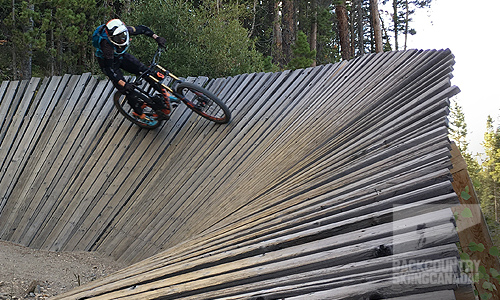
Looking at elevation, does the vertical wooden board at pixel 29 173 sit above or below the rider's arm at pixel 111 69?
below

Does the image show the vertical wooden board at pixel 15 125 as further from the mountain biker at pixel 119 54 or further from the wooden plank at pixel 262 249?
the wooden plank at pixel 262 249

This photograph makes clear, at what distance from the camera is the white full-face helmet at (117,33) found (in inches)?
237

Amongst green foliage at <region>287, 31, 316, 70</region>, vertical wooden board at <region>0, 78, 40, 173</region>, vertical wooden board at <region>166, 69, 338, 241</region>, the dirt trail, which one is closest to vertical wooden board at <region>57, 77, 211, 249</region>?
the dirt trail

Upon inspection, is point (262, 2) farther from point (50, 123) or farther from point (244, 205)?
point (244, 205)

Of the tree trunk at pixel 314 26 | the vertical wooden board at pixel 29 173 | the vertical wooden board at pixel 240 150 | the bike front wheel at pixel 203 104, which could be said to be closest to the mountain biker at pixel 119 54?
the bike front wheel at pixel 203 104

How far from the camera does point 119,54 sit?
637cm

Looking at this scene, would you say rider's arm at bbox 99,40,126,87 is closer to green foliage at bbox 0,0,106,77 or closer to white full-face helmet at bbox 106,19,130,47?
white full-face helmet at bbox 106,19,130,47

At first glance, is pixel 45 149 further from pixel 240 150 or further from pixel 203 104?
pixel 240 150

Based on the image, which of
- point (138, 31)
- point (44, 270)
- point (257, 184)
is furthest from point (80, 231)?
point (257, 184)

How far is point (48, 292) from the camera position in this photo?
4648 mm

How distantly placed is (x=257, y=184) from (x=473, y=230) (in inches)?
76.7

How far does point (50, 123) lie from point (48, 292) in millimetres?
3710

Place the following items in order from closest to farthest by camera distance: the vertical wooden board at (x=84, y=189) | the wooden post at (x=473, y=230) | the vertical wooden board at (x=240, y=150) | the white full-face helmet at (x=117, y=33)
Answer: the wooden post at (x=473, y=230) < the vertical wooden board at (x=240, y=150) < the white full-face helmet at (x=117, y=33) < the vertical wooden board at (x=84, y=189)

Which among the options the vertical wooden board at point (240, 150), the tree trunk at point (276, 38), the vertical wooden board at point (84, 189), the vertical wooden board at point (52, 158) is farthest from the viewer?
the tree trunk at point (276, 38)
